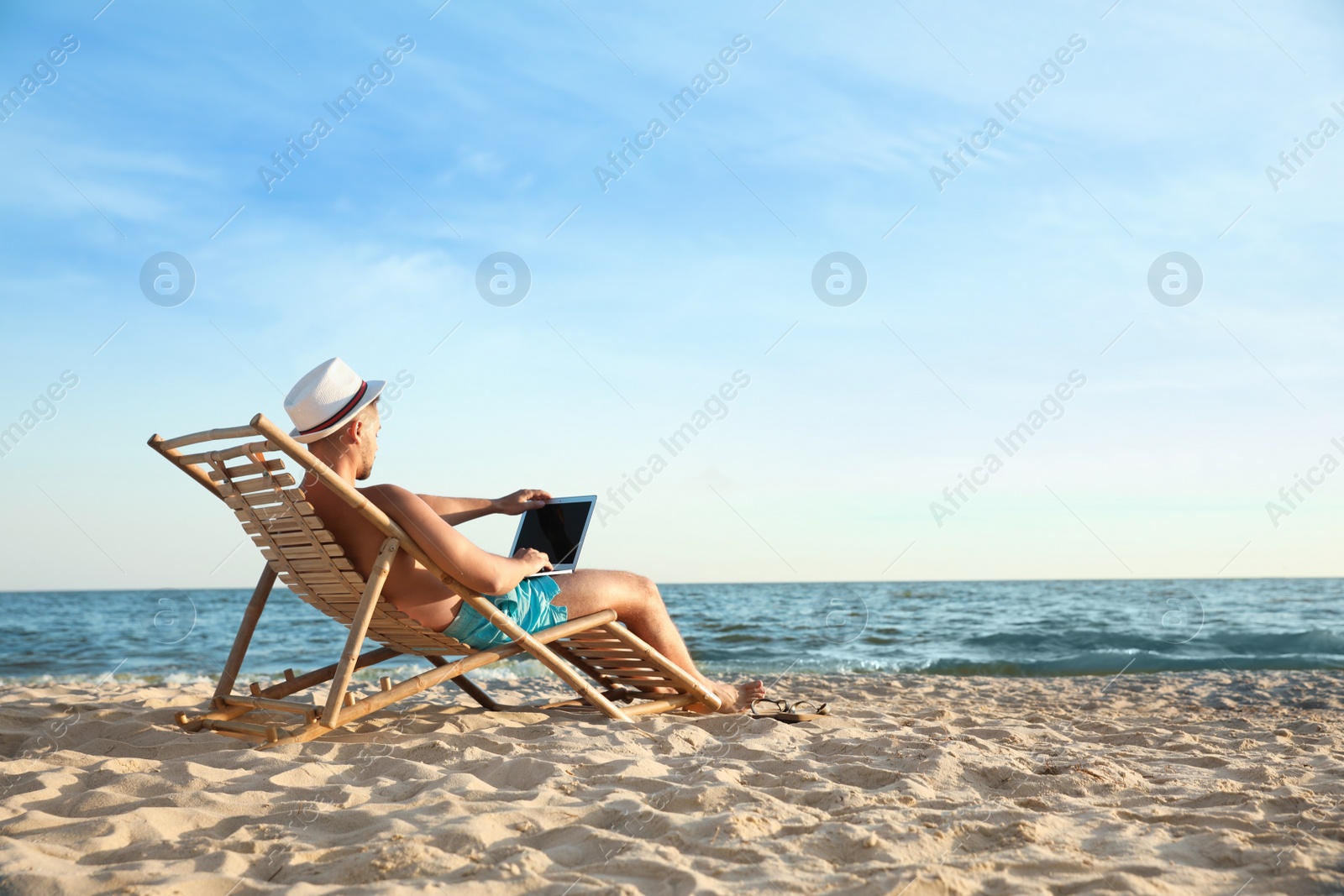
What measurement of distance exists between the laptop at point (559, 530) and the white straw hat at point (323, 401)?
1131mm

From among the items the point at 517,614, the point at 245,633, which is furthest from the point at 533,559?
the point at 245,633

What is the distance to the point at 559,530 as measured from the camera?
167 inches

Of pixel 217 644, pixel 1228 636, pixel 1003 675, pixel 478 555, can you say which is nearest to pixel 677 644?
pixel 478 555

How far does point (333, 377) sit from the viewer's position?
3.37 metres

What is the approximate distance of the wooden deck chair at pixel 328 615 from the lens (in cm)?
329

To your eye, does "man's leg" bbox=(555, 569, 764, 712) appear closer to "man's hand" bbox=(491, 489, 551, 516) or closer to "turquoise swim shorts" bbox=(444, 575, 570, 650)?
"turquoise swim shorts" bbox=(444, 575, 570, 650)

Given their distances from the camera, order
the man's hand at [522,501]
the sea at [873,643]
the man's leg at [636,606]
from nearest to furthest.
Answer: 1. the man's leg at [636,606]
2. the man's hand at [522,501]
3. the sea at [873,643]

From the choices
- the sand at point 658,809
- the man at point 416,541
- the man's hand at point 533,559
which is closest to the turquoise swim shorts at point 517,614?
the man at point 416,541

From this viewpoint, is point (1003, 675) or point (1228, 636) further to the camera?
point (1228, 636)

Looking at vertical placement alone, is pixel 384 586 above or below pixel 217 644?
above

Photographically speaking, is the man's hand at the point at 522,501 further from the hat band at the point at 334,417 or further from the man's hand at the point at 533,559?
the hat band at the point at 334,417

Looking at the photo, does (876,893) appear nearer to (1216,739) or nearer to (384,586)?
(384,586)

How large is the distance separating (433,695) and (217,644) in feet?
28.4

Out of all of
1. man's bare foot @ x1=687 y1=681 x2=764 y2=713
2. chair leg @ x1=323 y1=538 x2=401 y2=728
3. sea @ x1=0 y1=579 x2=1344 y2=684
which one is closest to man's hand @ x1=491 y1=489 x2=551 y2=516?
chair leg @ x1=323 y1=538 x2=401 y2=728
